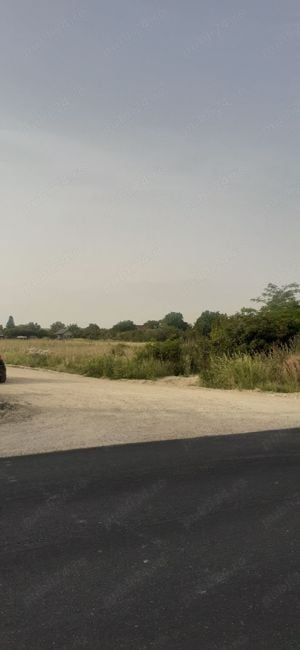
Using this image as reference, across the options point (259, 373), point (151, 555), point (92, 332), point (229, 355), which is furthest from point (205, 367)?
point (92, 332)

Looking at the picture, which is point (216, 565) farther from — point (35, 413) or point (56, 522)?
point (35, 413)

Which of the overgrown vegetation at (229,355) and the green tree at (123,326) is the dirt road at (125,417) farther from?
the green tree at (123,326)

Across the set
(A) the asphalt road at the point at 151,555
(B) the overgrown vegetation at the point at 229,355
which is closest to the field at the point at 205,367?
(B) the overgrown vegetation at the point at 229,355

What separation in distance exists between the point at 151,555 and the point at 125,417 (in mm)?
6786

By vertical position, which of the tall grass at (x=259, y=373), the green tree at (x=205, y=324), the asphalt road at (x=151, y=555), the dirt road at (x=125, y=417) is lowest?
the asphalt road at (x=151, y=555)

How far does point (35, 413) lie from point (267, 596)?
336 inches

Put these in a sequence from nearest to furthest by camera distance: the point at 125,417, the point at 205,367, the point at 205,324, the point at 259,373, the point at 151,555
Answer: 1. the point at 151,555
2. the point at 125,417
3. the point at 259,373
4. the point at 205,367
5. the point at 205,324

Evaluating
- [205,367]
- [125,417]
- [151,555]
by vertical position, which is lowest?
[151,555]

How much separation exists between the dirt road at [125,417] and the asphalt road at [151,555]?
1859mm

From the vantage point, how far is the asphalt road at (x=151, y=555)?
3.29 m

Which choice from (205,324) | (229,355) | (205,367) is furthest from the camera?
(205,324)

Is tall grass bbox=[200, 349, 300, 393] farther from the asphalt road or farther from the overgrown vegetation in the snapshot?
the asphalt road

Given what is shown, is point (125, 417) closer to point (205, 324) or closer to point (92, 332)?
point (205, 324)

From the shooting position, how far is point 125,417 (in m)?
11.1
